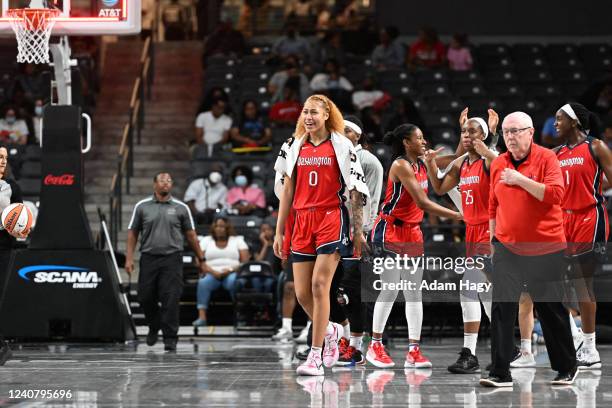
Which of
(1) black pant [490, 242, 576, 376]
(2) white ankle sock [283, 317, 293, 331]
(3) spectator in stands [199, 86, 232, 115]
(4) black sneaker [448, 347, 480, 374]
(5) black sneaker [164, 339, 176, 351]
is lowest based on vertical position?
(2) white ankle sock [283, 317, 293, 331]

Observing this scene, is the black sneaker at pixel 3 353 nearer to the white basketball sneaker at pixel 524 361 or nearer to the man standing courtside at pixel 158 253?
the man standing courtside at pixel 158 253

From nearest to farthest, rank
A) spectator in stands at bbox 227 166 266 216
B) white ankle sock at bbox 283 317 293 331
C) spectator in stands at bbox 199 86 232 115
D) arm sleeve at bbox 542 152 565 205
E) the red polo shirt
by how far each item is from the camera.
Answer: arm sleeve at bbox 542 152 565 205 < the red polo shirt < white ankle sock at bbox 283 317 293 331 < spectator in stands at bbox 227 166 266 216 < spectator in stands at bbox 199 86 232 115

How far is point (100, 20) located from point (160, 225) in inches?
91.6

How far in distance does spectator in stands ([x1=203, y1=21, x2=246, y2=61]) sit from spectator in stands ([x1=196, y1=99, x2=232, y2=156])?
3.55 meters

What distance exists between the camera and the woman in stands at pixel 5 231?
9.23 metres

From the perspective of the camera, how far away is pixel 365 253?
9.85m

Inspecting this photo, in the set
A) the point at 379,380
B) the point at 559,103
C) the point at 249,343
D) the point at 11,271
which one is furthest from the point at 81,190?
the point at 559,103

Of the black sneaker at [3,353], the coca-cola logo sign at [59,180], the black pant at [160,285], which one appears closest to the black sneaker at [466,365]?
the black sneaker at [3,353]

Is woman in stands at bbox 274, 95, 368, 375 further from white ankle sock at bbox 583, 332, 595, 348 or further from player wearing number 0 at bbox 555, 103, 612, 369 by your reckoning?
white ankle sock at bbox 583, 332, 595, 348

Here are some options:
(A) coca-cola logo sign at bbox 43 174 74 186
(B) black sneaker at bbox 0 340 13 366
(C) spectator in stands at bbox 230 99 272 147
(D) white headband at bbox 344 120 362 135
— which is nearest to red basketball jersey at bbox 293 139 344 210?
(D) white headband at bbox 344 120 362 135

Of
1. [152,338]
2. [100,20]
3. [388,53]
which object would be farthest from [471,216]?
[388,53]

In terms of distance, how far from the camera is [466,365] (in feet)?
30.1

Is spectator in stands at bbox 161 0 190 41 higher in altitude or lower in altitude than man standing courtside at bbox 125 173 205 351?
higher

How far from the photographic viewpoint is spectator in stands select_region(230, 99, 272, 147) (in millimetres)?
18328
